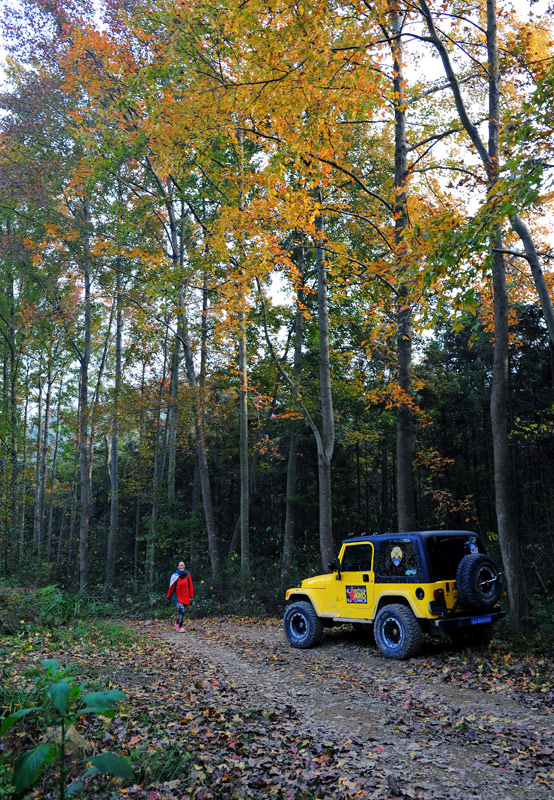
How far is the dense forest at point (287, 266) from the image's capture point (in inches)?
353

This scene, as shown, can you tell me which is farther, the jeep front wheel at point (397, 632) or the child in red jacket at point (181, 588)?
the child in red jacket at point (181, 588)

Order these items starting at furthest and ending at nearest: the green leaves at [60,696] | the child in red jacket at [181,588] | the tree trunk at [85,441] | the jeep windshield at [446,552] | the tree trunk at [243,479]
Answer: the tree trunk at [85,441], the tree trunk at [243,479], the child in red jacket at [181,588], the jeep windshield at [446,552], the green leaves at [60,696]

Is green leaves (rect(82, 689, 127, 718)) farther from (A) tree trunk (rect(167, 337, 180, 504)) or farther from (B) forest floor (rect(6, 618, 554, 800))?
(A) tree trunk (rect(167, 337, 180, 504))

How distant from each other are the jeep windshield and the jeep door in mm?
1173

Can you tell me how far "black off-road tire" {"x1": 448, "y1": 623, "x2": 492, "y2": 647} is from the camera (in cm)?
847

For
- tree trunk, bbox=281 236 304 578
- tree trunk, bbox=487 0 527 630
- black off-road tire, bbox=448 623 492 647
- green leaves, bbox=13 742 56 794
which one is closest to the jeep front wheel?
black off-road tire, bbox=448 623 492 647

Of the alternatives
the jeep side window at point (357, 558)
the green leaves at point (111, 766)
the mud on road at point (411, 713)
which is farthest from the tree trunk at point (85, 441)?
the green leaves at point (111, 766)

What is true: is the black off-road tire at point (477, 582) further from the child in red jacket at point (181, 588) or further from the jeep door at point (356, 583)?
the child in red jacket at point (181, 588)

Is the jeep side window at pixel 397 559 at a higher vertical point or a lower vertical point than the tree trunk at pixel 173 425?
lower

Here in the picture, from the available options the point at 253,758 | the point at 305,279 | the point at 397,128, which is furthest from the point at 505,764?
the point at 305,279

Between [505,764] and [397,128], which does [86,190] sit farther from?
[505,764]

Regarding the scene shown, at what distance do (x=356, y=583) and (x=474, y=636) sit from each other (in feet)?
6.89

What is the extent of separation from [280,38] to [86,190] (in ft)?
39.3

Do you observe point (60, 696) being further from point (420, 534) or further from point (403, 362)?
point (403, 362)
